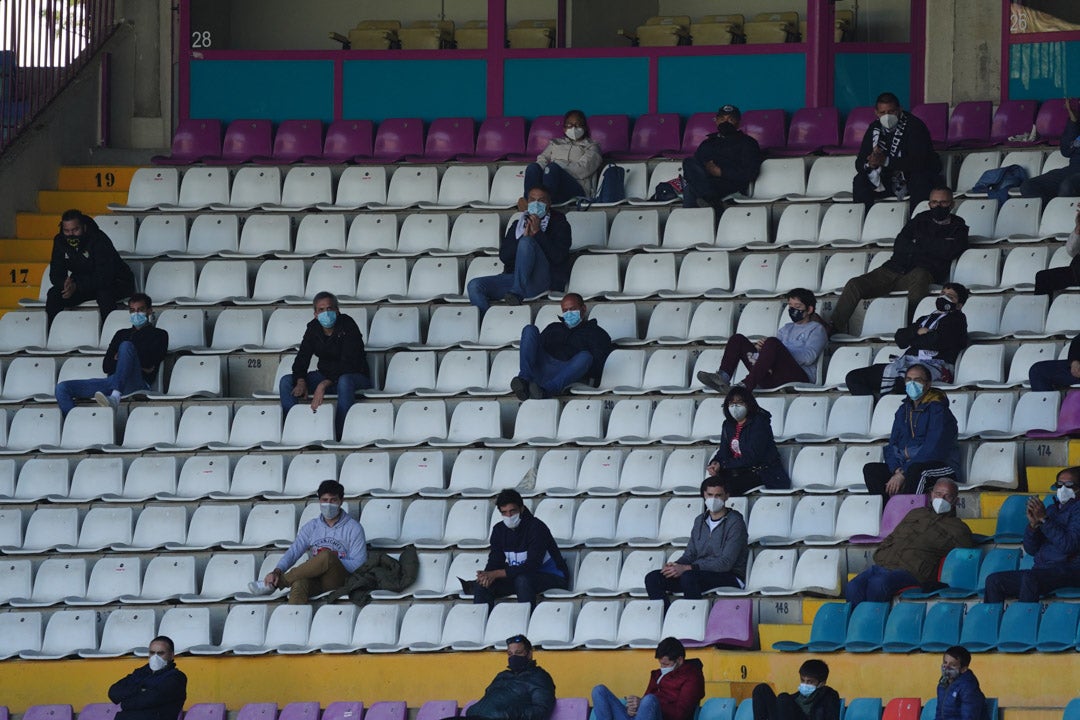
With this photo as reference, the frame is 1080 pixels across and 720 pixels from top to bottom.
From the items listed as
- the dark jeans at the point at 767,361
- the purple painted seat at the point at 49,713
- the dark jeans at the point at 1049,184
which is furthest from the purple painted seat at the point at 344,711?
the dark jeans at the point at 1049,184

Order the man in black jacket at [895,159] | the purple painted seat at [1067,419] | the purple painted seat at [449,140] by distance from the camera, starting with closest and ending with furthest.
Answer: the purple painted seat at [1067,419] → the man in black jacket at [895,159] → the purple painted seat at [449,140]

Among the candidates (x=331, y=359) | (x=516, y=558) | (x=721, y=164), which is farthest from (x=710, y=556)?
(x=721, y=164)

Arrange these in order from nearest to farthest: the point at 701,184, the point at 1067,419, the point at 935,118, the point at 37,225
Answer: the point at 1067,419 → the point at 701,184 → the point at 935,118 → the point at 37,225

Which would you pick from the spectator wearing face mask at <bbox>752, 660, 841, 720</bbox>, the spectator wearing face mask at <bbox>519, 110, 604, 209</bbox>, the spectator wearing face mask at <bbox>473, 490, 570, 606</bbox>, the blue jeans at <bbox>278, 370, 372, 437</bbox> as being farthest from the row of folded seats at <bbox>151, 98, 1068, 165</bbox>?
the spectator wearing face mask at <bbox>752, 660, 841, 720</bbox>

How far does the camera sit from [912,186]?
1695cm

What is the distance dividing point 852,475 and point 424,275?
13.8ft

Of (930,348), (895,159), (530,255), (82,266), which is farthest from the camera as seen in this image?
(82,266)

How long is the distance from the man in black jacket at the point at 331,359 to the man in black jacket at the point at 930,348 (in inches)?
135

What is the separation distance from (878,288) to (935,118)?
258 cm

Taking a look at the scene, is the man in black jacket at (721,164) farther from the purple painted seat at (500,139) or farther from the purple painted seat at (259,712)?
the purple painted seat at (259,712)

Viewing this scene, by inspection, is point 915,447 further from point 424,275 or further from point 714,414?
point 424,275

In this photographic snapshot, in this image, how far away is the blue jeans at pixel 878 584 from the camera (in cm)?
1319

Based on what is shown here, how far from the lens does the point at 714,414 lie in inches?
599

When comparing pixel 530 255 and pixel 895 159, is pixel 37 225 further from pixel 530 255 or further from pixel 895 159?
pixel 895 159
